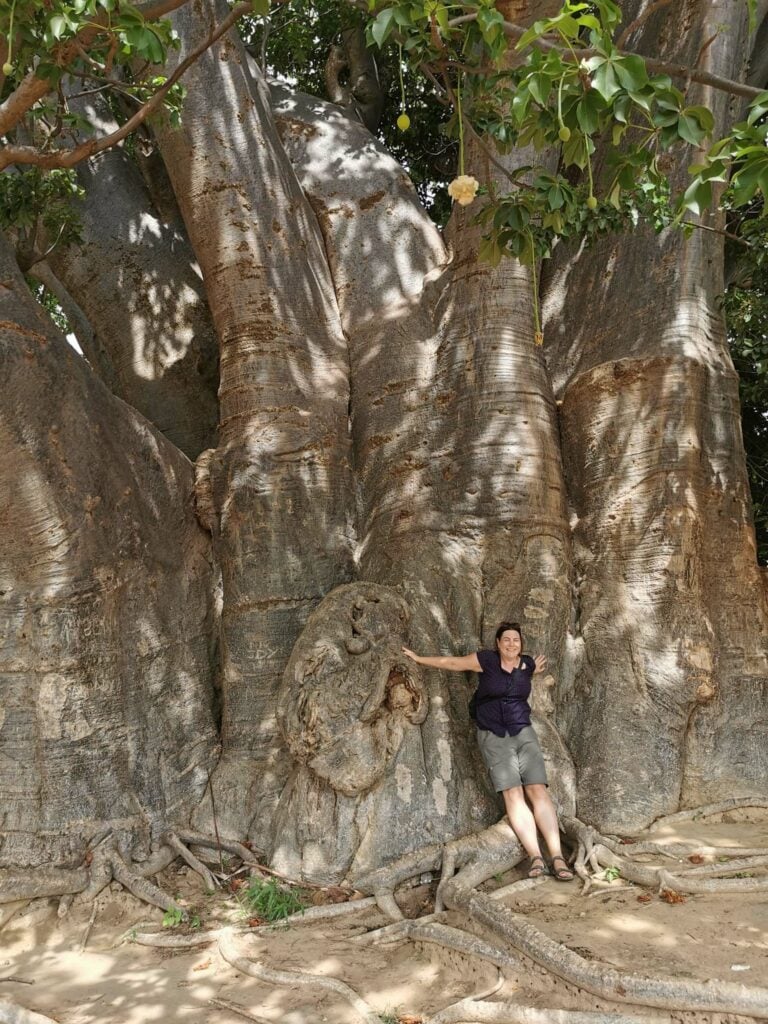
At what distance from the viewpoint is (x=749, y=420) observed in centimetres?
777

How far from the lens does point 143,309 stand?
697 centimetres

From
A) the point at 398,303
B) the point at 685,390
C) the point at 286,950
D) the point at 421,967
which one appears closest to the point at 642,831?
the point at 421,967

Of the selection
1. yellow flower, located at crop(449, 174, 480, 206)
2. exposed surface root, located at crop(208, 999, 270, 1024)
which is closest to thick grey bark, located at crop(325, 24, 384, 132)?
yellow flower, located at crop(449, 174, 480, 206)

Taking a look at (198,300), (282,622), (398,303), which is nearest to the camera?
(282,622)

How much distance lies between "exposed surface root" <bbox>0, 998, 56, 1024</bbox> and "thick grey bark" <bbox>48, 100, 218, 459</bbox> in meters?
4.12

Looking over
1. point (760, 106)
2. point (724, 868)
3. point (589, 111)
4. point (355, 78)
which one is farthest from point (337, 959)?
point (355, 78)

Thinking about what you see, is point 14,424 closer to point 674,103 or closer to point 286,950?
point 286,950

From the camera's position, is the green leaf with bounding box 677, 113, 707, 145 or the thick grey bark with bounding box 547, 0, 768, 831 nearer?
the green leaf with bounding box 677, 113, 707, 145

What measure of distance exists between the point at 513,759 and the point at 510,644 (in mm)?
593

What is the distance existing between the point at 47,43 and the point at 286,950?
3.71m

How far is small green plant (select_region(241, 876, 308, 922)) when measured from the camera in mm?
4289

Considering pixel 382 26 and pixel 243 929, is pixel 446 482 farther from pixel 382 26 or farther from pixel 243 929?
pixel 382 26

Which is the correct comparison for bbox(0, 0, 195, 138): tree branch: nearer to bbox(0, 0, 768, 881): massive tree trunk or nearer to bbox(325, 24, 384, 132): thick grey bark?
bbox(0, 0, 768, 881): massive tree trunk

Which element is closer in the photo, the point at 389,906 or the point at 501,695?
the point at 389,906
